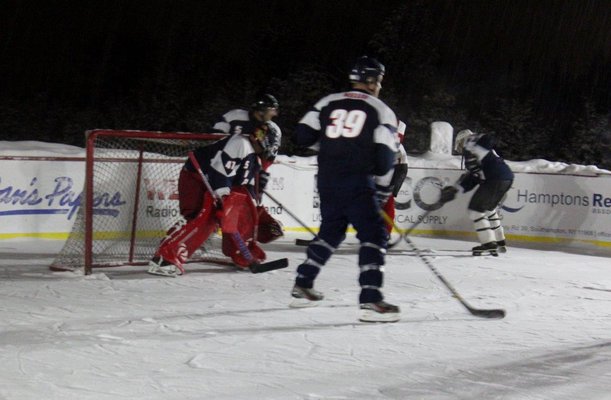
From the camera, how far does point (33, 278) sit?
23.4ft

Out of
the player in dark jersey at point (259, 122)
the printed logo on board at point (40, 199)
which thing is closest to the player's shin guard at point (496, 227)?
the player in dark jersey at point (259, 122)

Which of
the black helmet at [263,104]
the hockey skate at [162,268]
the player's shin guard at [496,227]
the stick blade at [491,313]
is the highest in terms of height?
the black helmet at [263,104]

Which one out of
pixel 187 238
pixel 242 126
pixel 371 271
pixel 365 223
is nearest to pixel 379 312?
pixel 371 271

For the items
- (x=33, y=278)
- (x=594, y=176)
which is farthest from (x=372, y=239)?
(x=594, y=176)

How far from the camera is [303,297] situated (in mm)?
5902

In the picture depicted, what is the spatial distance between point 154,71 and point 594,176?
28.8 m

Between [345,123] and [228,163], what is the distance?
203cm

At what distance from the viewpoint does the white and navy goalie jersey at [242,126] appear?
308 inches

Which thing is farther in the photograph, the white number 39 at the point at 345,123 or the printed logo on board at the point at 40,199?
the printed logo on board at the point at 40,199

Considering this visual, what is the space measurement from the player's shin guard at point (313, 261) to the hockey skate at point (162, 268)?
1796mm

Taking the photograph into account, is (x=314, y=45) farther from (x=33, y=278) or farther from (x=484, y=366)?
(x=484, y=366)

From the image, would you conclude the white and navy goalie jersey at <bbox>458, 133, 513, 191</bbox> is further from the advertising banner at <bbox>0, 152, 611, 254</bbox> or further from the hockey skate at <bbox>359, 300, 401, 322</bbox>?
the hockey skate at <bbox>359, 300, 401, 322</bbox>

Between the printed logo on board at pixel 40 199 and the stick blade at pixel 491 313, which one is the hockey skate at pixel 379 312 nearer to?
the stick blade at pixel 491 313

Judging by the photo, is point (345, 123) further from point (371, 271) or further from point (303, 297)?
point (303, 297)
